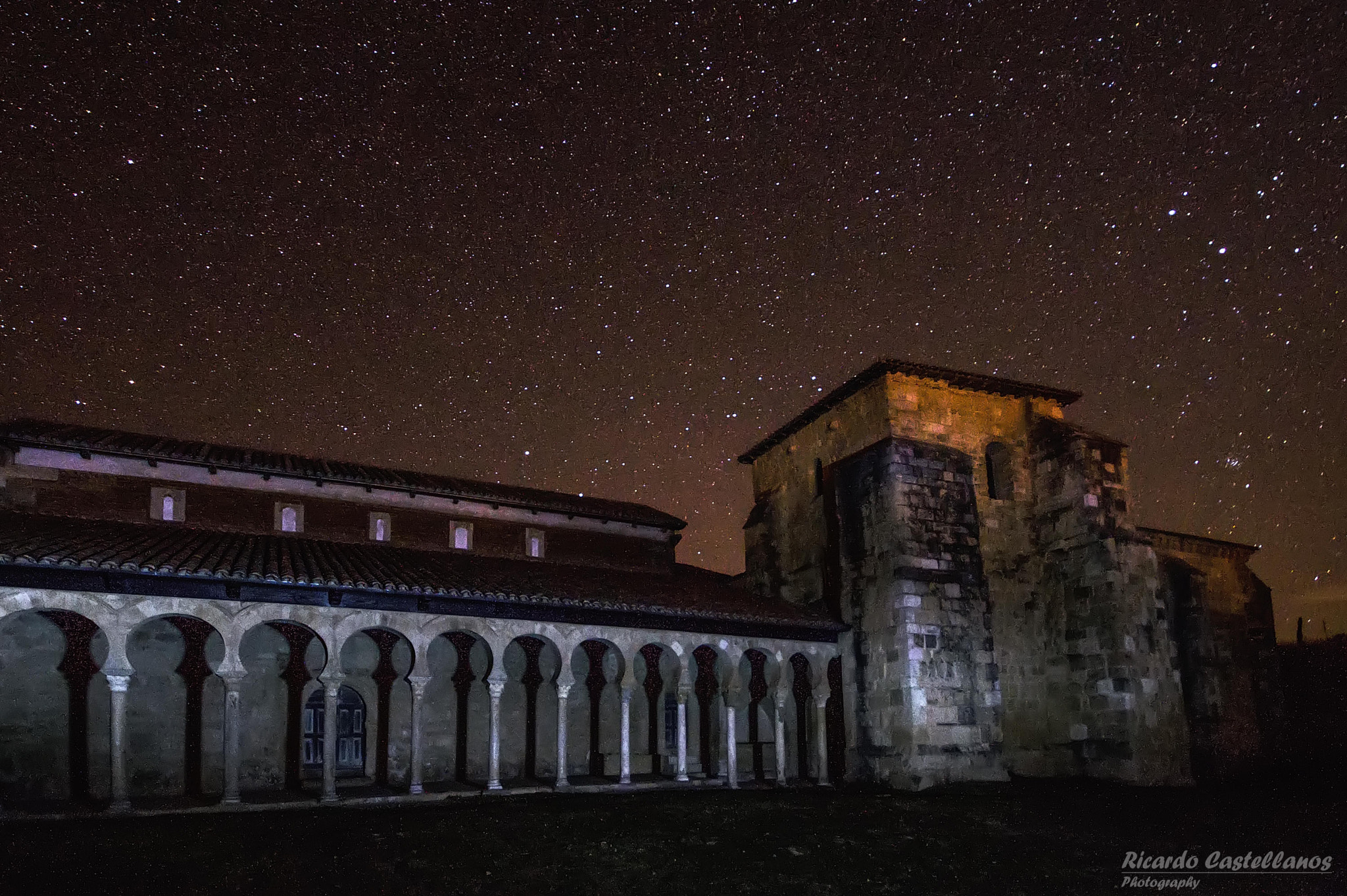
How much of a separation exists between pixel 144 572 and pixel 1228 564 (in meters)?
33.4

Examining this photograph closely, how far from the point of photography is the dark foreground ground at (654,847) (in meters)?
11.7

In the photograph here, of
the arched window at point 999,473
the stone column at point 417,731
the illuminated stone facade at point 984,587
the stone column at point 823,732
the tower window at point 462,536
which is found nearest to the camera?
the stone column at point 417,731

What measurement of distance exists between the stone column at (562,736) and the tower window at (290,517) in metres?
7.87

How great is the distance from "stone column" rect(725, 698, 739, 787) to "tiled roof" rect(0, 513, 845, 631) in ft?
7.49

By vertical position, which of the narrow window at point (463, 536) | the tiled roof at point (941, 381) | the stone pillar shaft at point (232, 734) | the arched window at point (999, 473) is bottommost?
the stone pillar shaft at point (232, 734)

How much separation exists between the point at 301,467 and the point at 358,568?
5342 mm

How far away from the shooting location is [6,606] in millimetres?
14695

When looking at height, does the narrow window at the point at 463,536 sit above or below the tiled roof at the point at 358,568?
above

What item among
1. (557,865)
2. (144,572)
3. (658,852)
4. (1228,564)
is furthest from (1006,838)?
(1228,564)

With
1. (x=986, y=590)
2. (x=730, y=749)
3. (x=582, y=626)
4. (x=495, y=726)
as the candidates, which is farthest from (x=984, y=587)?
(x=495, y=726)

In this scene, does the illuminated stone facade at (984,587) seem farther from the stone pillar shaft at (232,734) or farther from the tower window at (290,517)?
the stone pillar shaft at (232,734)

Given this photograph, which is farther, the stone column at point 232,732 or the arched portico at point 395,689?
the arched portico at point 395,689

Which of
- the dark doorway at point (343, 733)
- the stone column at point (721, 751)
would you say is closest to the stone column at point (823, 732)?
the stone column at point (721, 751)

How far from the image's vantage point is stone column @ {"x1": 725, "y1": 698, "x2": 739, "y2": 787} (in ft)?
70.1
